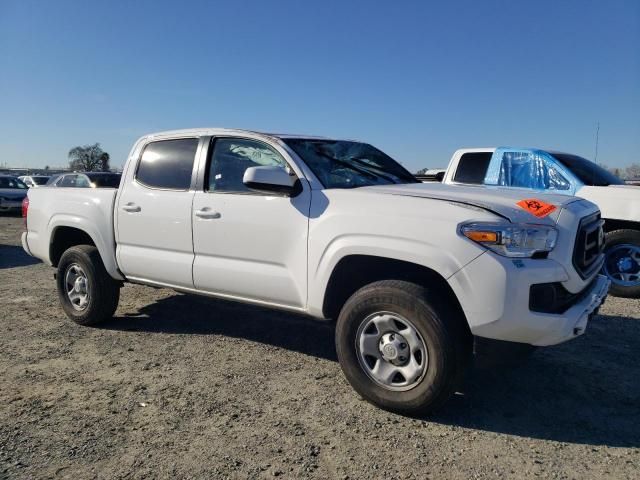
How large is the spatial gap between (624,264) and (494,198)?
4450 mm

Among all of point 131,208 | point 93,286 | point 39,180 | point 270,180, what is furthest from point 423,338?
point 39,180

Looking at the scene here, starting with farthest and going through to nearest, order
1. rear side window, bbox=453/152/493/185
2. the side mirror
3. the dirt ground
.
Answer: rear side window, bbox=453/152/493/185, the side mirror, the dirt ground

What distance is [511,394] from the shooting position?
12.1 ft

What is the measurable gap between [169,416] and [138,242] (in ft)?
6.18

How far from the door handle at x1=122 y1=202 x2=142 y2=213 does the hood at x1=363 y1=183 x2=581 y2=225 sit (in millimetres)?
2175

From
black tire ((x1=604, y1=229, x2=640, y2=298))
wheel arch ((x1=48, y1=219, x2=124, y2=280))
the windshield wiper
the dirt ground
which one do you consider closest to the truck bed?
wheel arch ((x1=48, y1=219, x2=124, y2=280))

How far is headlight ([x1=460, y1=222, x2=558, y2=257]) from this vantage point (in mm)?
2965

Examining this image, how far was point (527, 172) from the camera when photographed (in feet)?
25.2

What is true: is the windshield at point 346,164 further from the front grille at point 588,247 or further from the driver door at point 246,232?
the front grille at point 588,247

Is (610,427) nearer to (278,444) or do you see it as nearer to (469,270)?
(469,270)

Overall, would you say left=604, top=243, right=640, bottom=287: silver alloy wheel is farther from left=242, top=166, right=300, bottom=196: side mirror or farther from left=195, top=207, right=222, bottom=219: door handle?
left=195, top=207, right=222, bottom=219: door handle

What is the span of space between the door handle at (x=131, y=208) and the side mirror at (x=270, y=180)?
1499 mm

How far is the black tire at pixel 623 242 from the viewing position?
662 cm

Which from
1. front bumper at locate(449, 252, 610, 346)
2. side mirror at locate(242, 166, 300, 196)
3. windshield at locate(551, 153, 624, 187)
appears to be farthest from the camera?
windshield at locate(551, 153, 624, 187)
